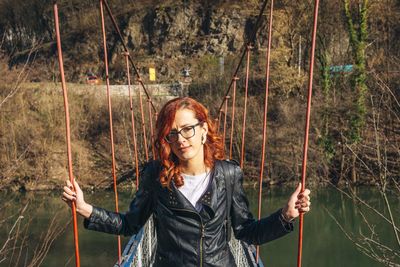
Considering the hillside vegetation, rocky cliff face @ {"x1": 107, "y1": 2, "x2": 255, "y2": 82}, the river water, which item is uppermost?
rocky cliff face @ {"x1": 107, "y1": 2, "x2": 255, "y2": 82}

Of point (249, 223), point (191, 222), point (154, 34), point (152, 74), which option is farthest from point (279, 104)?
point (191, 222)

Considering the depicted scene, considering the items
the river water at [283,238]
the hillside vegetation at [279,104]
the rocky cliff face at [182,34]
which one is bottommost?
the river water at [283,238]

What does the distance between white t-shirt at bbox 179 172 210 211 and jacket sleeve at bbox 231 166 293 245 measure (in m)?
0.07

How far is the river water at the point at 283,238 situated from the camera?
6.96m

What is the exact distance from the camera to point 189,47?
58.4 ft

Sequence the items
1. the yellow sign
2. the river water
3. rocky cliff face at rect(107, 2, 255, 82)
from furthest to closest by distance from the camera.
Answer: rocky cliff face at rect(107, 2, 255, 82) < the yellow sign < the river water

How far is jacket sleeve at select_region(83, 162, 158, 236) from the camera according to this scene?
1077 mm

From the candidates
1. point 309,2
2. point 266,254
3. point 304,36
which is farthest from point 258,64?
point 266,254

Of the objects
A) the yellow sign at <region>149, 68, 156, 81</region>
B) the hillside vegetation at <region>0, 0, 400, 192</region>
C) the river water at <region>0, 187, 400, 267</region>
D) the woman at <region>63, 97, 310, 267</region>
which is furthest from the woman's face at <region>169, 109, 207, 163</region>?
the yellow sign at <region>149, 68, 156, 81</region>

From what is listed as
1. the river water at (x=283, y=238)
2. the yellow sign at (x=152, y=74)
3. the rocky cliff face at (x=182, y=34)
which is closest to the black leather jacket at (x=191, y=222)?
the river water at (x=283, y=238)

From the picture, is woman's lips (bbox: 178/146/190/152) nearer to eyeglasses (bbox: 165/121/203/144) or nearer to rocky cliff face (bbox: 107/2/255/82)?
eyeglasses (bbox: 165/121/203/144)

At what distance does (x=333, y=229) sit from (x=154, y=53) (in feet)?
38.8

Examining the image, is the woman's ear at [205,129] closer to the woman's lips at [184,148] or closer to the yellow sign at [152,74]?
the woman's lips at [184,148]

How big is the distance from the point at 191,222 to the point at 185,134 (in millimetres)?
199
